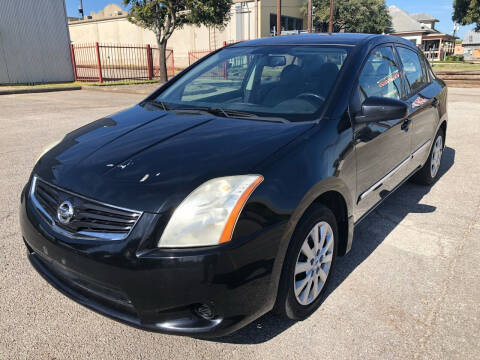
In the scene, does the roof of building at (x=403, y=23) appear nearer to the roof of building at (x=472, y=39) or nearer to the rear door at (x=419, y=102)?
the roof of building at (x=472, y=39)

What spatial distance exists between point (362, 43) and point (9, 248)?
10.3 ft

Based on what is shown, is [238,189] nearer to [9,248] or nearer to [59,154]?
[59,154]

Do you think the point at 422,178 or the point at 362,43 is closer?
the point at 362,43

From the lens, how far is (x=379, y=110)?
8.71 ft

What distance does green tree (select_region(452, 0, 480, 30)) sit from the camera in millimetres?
34750

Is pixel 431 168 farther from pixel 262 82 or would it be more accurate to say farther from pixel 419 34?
pixel 419 34

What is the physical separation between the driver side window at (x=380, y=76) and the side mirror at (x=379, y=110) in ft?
0.56

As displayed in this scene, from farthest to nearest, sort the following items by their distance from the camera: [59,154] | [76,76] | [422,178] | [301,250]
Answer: [76,76] → [422,178] → [59,154] → [301,250]

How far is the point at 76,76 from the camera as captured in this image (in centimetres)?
2098

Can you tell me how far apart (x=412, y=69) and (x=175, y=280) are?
3362 mm

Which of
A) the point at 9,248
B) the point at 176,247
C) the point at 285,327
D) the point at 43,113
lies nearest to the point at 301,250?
the point at 285,327

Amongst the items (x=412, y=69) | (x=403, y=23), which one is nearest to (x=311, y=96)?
(x=412, y=69)

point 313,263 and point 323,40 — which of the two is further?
point 323,40

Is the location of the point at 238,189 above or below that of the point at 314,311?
above
